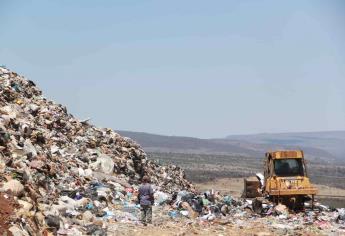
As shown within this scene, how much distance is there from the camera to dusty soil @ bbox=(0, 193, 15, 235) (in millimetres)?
8448

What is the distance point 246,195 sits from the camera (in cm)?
1723

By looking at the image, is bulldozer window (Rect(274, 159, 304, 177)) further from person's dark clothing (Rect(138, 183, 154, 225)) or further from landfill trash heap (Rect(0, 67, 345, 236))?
person's dark clothing (Rect(138, 183, 154, 225))

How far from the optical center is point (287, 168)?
52.6 feet

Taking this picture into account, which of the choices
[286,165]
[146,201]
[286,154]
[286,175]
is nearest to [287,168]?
[286,165]

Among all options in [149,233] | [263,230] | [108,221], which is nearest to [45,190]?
[108,221]

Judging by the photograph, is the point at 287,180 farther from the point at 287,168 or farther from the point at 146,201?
the point at 146,201

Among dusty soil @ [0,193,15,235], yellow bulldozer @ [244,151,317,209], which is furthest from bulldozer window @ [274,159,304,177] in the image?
dusty soil @ [0,193,15,235]

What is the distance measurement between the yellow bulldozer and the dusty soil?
27.7 feet

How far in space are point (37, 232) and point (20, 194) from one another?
1.04 metres

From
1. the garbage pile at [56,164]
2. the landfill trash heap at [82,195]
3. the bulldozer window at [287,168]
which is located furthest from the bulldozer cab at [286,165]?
the garbage pile at [56,164]

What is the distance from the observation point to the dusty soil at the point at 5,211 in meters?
8.45

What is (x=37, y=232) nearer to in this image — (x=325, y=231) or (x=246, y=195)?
(x=325, y=231)

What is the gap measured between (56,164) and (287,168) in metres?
6.96

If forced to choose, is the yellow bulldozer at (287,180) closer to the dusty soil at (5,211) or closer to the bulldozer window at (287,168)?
the bulldozer window at (287,168)
